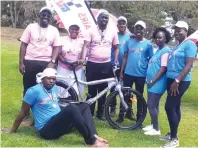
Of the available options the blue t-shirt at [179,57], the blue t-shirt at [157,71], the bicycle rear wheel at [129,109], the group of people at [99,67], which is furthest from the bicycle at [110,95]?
the blue t-shirt at [179,57]

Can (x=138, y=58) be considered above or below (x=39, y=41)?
below

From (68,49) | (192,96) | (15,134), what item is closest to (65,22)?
(68,49)

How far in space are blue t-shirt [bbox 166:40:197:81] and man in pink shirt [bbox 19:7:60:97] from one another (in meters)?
1.96

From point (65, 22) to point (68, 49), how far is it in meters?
0.93

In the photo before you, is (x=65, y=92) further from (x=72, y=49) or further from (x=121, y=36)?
(x=121, y=36)

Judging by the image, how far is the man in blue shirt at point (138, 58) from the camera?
631cm

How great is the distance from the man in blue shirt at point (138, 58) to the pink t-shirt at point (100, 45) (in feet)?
1.14

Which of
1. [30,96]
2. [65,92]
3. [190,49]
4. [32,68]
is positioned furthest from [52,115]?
[190,49]

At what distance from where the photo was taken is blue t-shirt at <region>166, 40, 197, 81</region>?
5184 mm

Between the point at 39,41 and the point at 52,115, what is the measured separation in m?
1.35

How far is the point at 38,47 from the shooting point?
6043 mm

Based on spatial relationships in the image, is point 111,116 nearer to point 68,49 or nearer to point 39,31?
point 68,49

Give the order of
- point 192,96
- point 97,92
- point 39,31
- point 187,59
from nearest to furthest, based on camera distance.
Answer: point 187,59 → point 39,31 → point 97,92 → point 192,96

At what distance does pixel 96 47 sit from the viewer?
6.42m
